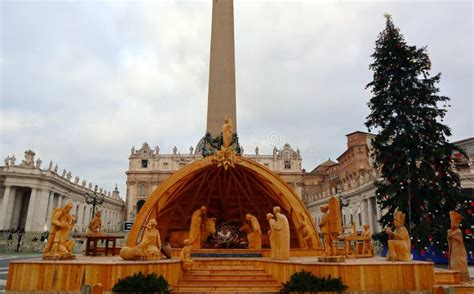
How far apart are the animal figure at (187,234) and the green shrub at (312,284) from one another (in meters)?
8.42

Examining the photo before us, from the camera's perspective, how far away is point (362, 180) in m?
42.5

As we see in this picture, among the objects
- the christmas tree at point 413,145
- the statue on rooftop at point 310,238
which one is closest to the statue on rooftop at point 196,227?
the statue on rooftop at point 310,238

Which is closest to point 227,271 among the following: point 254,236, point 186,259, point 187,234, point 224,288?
point 224,288

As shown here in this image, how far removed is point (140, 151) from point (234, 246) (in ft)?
226

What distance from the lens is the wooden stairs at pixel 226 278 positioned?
34.5ft

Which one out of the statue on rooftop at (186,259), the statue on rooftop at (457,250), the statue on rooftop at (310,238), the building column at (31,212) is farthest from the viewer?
the building column at (31,212)

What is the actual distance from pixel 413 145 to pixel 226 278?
16149 mm

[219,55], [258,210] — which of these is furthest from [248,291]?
[219,55]

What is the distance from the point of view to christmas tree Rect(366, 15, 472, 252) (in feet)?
66.8

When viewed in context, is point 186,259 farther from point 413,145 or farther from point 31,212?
point 31,212

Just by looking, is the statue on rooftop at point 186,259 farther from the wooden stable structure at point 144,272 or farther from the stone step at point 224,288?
the wooden stable structure at point 144,272

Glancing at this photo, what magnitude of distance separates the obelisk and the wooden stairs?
309 inches

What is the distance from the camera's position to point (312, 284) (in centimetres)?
909

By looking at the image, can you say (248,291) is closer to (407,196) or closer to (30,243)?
(407,196)
